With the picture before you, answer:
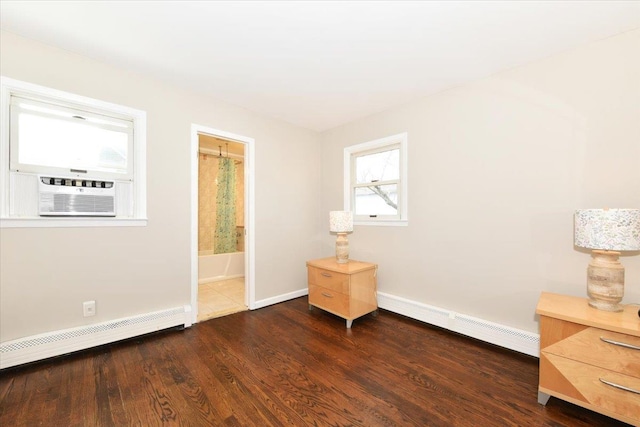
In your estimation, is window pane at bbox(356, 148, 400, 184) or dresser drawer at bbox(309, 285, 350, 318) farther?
window pane at bbox(356, 148, 400, 184)

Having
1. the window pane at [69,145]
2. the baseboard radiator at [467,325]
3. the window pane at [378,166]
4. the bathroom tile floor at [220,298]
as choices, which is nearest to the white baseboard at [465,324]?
the baseboard radiator at [467,325]

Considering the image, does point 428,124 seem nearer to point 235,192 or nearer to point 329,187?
point 329,187

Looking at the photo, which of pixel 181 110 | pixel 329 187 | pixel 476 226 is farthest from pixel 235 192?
pixel 476 226

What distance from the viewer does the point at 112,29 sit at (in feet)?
6.05

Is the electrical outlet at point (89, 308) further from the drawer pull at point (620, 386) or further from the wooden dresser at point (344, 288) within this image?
the drawer pull at point (620, 386)

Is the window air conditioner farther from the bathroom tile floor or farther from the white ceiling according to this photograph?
the bathroom tile floor

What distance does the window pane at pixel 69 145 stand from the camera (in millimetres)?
1987

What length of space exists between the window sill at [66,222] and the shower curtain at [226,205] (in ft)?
9.35

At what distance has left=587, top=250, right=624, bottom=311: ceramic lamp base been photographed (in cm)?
158

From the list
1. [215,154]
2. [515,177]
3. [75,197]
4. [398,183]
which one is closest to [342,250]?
[398,183]

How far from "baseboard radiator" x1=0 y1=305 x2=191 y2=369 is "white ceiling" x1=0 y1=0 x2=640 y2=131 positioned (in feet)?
7.44

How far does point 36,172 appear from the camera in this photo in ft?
6.56

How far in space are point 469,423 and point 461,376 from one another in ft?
1.53

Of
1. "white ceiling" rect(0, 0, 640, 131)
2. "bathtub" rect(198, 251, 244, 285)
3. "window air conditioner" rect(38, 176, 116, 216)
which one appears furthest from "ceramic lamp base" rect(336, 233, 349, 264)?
"bathtub" rect(198, 251, 244, 285)
